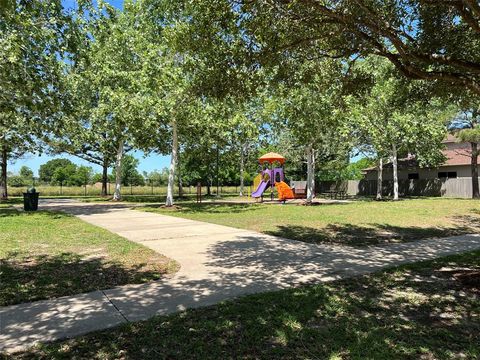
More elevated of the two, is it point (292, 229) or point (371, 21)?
point (371, 21)

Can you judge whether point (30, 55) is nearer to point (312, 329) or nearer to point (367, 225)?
point (312, 329)

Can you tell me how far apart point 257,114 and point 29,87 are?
64.1 feet

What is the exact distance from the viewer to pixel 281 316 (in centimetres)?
432

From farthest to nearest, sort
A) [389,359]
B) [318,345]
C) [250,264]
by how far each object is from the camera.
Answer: [250,264], [318,345], [389,359]

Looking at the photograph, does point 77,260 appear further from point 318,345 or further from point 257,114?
point 257,114

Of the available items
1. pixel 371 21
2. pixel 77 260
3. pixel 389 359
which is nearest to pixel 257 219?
pixel 77 260

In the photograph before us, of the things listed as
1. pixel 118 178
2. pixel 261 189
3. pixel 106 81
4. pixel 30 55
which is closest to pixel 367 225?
pixel 30 55

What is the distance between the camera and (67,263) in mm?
6926

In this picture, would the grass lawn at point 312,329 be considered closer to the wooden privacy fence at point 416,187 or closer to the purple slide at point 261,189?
the purple slide at point 261,189

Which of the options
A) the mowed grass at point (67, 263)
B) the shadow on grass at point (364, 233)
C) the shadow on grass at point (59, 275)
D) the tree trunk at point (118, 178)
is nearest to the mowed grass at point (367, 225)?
the shadow on grass at point (364, 233)

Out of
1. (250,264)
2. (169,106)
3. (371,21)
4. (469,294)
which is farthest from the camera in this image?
(169,106)

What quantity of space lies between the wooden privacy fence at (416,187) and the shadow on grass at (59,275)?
31.4 m

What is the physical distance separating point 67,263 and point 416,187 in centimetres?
3403

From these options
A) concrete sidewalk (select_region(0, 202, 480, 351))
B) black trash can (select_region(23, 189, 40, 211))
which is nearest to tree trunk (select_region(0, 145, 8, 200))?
black trash can (select_region(23, 189, 40, 211))
